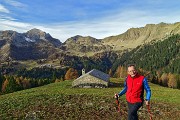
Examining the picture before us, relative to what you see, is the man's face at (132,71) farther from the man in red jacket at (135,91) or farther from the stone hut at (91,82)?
the stone hut at (91,82)

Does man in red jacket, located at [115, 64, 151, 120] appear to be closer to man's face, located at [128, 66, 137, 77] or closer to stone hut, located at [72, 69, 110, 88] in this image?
man's face, located at [128, 66, 137, 77]

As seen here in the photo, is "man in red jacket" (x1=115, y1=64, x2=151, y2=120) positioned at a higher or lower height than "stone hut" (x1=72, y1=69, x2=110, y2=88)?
higher

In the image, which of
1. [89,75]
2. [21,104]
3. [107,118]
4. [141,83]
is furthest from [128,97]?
[89,75]

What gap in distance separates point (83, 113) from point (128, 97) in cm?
1704

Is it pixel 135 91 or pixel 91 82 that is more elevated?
pixel 135 91

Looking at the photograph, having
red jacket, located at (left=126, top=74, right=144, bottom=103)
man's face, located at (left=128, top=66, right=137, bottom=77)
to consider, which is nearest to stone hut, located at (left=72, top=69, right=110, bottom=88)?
red jacket, located at (left=126, top=74, right=144, bottom=103)

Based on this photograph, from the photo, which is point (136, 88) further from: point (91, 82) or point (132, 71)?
point (91, 82)

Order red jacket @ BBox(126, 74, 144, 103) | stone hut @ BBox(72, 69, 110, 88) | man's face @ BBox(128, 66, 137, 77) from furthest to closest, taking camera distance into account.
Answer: stone hut @ BBox(72, 69, 110, 88), red jacket @ BBox(126, 74, 144, 103), man's face @ BBox(128, 66, 137, 77)

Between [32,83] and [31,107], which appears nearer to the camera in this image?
[31,107]

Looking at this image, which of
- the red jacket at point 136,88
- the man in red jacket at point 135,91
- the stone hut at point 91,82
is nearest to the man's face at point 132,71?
the man in red jacket at point 135,91

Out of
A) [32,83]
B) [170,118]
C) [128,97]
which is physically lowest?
[32,83]

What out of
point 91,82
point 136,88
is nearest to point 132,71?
point 136,88

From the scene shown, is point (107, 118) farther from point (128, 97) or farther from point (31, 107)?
point (128, 97)

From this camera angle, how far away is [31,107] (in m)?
35.2
